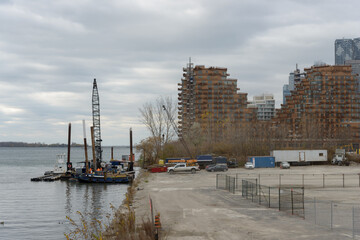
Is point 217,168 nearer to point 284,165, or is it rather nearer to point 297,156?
point 284,165

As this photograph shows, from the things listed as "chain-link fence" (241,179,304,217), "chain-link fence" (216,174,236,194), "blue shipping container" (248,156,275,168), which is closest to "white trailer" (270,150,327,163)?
"blue shipping container" (248,156,275,168)

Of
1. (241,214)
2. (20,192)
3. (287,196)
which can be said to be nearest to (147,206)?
(241,214)

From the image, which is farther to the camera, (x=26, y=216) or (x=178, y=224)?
(x=26, y=216)

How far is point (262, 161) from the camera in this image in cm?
9406

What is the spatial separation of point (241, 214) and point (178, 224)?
6081 mm

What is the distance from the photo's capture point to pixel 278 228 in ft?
89.0

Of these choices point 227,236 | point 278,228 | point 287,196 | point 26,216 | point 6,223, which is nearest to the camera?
point 227,236

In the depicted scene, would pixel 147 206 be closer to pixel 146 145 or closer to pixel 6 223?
pixel 6 223

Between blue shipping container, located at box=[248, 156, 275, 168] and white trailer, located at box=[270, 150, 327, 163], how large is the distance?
2.74 metres

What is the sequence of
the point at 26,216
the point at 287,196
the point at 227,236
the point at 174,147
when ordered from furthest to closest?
the point at 174,147 < the point at 26,216 < the point at 287,196 < the point at 227,236

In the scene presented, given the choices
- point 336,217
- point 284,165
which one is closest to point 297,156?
point 284,165

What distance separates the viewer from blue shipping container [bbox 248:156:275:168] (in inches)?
3686

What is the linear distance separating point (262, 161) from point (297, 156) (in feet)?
32.7

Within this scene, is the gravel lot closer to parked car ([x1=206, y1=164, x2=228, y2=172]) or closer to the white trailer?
parked car ([x1=206, y1=164, x2=228, y2=172])
